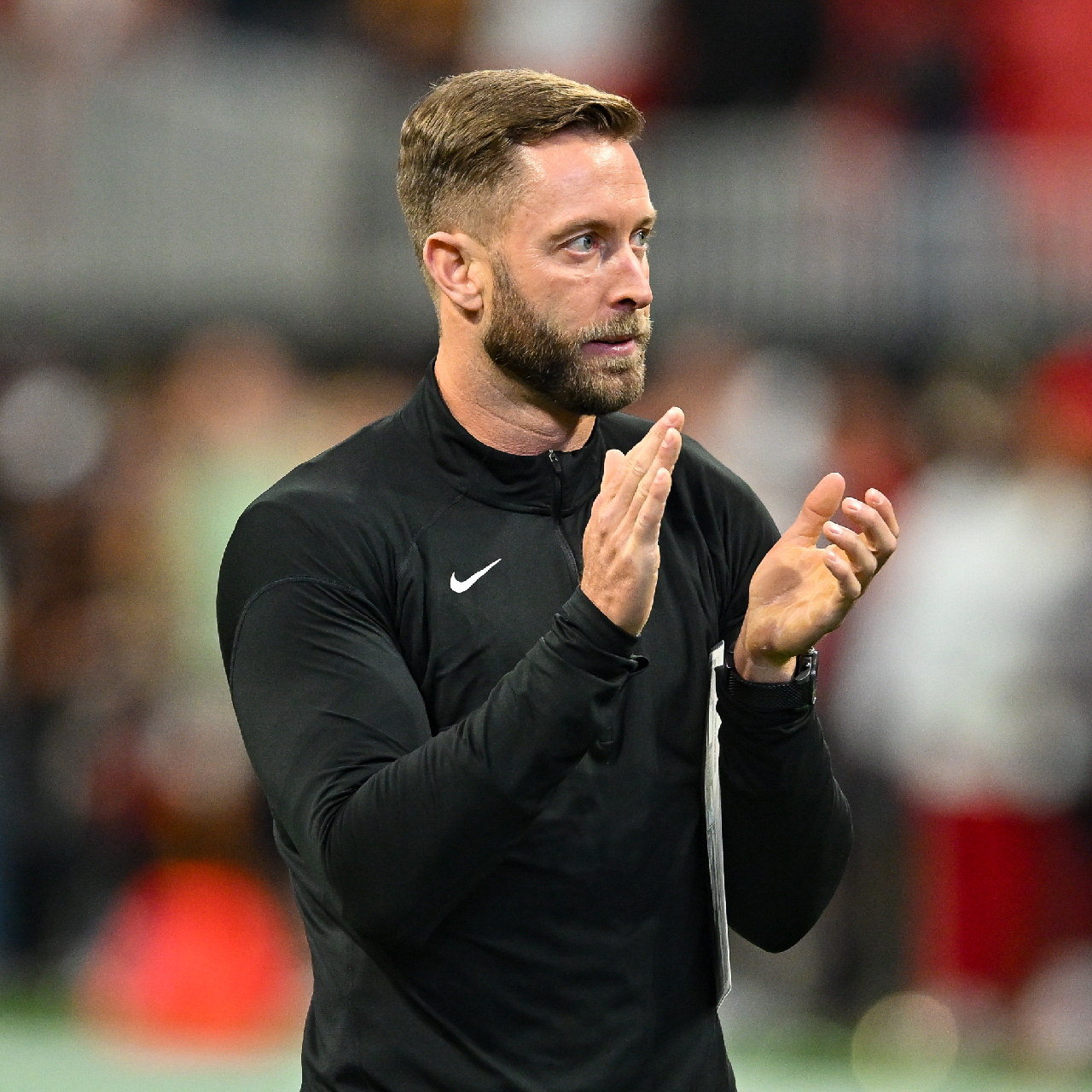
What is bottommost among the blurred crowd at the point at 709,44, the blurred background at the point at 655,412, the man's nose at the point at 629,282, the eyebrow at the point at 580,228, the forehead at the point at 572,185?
the blurred background at the point at 655,412

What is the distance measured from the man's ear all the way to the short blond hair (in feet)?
0.06

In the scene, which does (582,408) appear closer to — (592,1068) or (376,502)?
(376,502)

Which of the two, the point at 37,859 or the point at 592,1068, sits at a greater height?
the point at 592,1068

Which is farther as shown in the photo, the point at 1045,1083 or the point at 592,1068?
the point at 1045,1083

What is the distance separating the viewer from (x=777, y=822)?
262 centimetres

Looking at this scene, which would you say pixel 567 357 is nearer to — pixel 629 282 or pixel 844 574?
pixel 629 282

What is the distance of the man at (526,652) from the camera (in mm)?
2436

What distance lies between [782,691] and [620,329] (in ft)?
1.68

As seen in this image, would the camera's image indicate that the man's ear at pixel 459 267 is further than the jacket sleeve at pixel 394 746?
Yes

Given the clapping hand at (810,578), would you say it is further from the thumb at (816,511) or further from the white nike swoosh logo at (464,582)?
the white nike swoosh logo at (464,582)

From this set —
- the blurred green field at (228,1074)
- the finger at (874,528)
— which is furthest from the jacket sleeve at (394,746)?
the blurred green field at (228,1074)

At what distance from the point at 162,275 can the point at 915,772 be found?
4.73 meters

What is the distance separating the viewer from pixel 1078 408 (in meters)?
7.13

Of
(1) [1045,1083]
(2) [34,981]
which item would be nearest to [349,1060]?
(1) [1045,1083]
